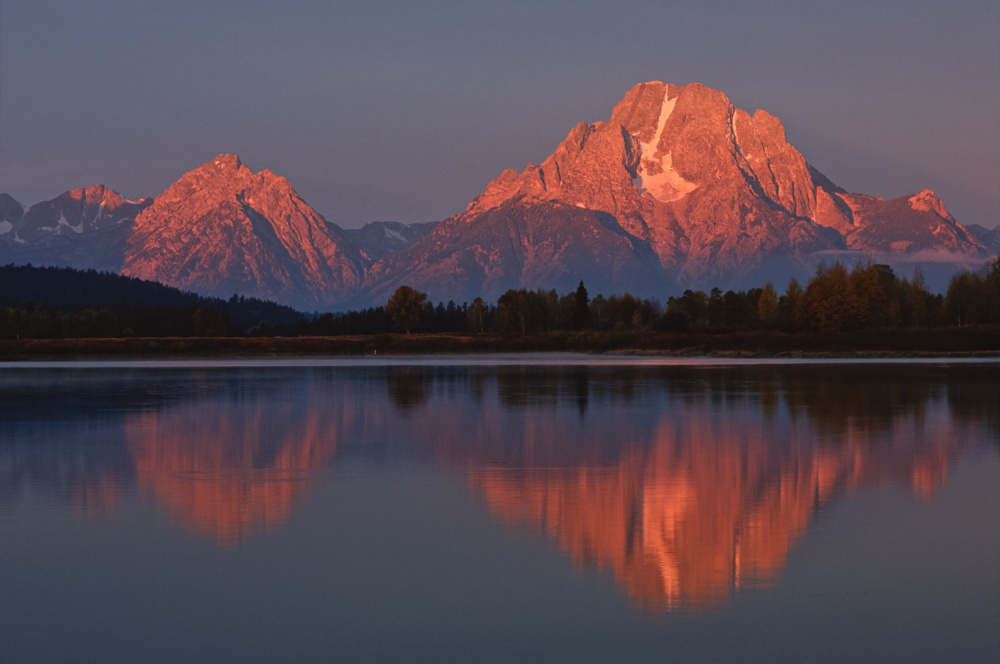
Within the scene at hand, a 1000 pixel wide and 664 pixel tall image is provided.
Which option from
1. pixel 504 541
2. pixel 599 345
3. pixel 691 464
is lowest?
pixel 504 541

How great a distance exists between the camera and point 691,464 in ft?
82.7

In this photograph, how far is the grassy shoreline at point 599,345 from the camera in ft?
369

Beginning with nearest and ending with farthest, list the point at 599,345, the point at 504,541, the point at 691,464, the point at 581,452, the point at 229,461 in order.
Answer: the point at 504,541, the point at 691,464, the point at 229,461, the point at 581,452, the point at 599,345

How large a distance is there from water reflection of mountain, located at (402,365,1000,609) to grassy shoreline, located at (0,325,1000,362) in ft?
214

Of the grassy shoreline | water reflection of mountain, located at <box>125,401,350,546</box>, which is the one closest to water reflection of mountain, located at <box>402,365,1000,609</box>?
water reflection of mountain, located at <box>125,401,350,546</box>

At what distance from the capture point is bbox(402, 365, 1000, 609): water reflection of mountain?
1550 cm

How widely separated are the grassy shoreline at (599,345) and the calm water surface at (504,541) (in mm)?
81897

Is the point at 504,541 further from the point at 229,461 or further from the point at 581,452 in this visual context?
the point at 229,461

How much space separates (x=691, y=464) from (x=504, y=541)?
384 inches

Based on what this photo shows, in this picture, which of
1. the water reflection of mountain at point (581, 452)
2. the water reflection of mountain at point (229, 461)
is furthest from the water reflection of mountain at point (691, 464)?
the water reflection of mountain at point (229, 461)

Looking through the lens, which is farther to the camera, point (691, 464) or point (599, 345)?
point (599, 345)

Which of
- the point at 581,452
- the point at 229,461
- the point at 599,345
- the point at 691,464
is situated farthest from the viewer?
the point at 599,345

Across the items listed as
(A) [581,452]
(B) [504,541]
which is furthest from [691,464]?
(B) [504,541]

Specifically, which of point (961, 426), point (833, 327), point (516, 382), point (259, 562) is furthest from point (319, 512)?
point (833, 327)
